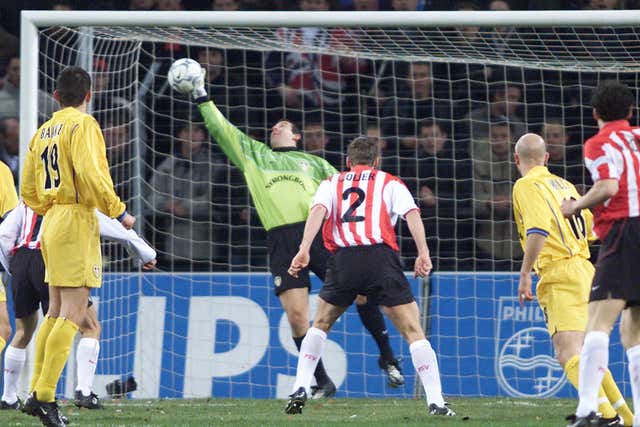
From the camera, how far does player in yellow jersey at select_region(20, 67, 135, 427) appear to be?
7.30 metres

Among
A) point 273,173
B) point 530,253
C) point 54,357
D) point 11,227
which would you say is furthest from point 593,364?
point 273,173

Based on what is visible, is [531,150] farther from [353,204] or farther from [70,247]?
[70,247]

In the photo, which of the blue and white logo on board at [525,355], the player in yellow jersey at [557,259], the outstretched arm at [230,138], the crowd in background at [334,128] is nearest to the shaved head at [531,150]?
the player in yellow jersey at [557,259]

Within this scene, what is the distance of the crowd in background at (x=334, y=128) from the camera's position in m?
12.4

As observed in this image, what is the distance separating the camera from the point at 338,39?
11664 mm

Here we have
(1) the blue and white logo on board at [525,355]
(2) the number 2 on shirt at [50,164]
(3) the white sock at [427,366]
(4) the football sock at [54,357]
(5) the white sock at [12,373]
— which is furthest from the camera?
(1) the blue and white logo on board at [525,355]

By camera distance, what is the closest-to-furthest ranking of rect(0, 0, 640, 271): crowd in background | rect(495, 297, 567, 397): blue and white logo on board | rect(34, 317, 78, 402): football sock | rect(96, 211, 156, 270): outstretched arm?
1. rect(34, 317, 78, 402): football sock
2. rect(96, 211, 156, 270): outstretched arm
3. rect(495, 297, 567, 397): blue and white logo on board
4. rect(0, 0, 640, 271): crowd in background

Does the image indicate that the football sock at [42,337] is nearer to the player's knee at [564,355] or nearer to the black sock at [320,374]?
the player's knee at [564,355]

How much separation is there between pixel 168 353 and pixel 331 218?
3.41 meters

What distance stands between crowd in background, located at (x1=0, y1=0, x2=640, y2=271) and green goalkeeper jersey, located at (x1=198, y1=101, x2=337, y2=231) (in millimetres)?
1435

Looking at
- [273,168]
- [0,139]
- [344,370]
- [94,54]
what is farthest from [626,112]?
[0,139]

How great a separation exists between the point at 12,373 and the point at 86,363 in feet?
1.88

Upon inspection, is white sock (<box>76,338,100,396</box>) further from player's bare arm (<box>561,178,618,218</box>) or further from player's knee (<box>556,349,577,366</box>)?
player's bare arm (<box>561,178,618,218</box>)

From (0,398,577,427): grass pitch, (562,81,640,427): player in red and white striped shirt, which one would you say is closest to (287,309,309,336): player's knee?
(0,398,577,427): grass pitch
